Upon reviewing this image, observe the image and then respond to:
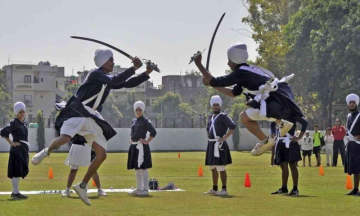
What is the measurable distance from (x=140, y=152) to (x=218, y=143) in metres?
2.09

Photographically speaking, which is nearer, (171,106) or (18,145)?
(18,145)

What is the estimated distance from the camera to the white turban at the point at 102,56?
1662 cm

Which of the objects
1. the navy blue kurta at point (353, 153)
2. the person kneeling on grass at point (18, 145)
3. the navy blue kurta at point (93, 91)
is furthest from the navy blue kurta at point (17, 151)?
the navy blue kurta at point (353, 153)

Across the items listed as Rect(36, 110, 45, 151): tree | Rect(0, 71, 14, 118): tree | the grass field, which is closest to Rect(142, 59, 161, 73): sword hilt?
the grass field

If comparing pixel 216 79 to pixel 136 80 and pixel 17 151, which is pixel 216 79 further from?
pixel 17 151

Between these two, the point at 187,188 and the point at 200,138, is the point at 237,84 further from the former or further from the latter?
the point at 200,138

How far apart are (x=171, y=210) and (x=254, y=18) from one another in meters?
69.0

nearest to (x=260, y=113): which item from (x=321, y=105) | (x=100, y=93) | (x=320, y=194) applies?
(x=100, y=93)

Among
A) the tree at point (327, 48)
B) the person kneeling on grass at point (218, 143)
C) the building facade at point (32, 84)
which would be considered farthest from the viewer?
the building facade at point (32, 84)

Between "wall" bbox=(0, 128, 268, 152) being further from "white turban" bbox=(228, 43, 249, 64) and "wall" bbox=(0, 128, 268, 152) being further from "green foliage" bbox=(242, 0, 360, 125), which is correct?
"white turban" bbox=(228, 43, 249, 64)

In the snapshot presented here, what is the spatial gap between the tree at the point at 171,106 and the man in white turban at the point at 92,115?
15030cm

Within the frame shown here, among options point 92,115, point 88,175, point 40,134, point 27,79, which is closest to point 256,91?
point 92,115

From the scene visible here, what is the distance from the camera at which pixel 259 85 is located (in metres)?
15.1

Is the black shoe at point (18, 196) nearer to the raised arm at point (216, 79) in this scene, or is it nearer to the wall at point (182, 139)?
the raised arm at point (216, 79)
